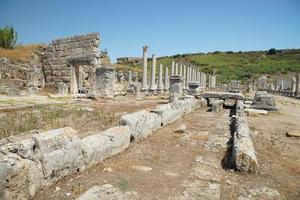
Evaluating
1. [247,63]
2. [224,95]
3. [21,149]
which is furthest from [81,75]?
[247,63]

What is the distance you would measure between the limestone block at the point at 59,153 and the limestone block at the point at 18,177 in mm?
185

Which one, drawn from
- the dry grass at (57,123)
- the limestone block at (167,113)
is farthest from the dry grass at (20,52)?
the limestone block at (167,113)

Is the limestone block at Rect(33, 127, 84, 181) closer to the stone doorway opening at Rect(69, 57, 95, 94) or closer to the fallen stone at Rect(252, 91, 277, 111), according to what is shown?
the fallen stone at Rect(252, 91, 277, 111)

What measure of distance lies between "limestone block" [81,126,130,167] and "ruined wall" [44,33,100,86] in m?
15.0

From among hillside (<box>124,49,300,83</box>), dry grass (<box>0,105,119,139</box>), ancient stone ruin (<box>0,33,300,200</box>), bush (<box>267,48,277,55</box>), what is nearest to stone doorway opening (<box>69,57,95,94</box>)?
ancient stone ruin (<box>0,33,300,200</box>)

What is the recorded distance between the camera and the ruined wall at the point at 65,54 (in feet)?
65.6

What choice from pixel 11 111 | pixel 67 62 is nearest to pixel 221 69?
pixel 67 62

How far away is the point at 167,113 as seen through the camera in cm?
863

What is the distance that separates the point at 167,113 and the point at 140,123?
242 centimetres

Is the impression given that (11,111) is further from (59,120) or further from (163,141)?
(163,141)

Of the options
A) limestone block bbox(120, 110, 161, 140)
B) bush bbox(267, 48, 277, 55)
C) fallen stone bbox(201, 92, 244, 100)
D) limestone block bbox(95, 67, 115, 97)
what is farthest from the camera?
bush bbox(267, 48, 277, 55)

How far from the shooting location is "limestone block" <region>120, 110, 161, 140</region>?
19.5ft

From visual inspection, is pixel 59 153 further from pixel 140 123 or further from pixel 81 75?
pixel 81 75

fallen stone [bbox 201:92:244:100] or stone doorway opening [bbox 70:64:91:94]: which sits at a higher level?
stone doorway opening [bbox 70:64:91:94]
